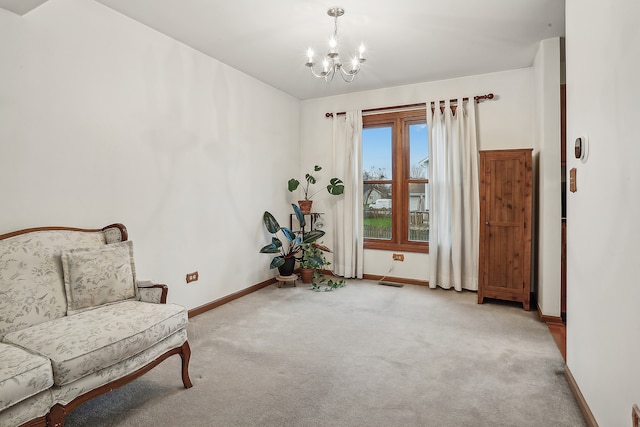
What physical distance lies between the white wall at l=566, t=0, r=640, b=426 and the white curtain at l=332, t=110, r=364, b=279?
3031mm

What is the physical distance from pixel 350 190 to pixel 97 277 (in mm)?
3523

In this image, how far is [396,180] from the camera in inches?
199

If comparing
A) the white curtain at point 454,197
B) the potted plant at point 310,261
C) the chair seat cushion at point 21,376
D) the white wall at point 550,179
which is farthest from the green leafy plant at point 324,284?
the chair seat cushion at point 21,376

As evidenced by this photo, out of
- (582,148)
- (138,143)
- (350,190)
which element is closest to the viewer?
(582,148)

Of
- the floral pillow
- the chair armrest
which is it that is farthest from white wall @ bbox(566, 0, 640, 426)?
the floral pillow

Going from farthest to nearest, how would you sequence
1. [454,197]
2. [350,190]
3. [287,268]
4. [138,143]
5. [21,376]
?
[350,190]
[287,268]
[454,197]
[138,143]
[21,376]

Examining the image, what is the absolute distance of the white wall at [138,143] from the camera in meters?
2.40

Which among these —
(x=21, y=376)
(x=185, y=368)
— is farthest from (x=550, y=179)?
(x=21, y=376)

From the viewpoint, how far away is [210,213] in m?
3.94

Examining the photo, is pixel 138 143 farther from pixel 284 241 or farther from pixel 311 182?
pixel 311 182

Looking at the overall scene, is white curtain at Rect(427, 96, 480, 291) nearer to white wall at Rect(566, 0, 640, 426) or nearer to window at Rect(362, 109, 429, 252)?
window at Rect(362, 109, 429, 252)

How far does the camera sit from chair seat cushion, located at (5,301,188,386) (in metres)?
1.68

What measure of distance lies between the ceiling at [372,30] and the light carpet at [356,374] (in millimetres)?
2630

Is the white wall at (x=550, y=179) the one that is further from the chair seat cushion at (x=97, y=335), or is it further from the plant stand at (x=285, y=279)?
the chair seat cushion at (x=97, y=335)
